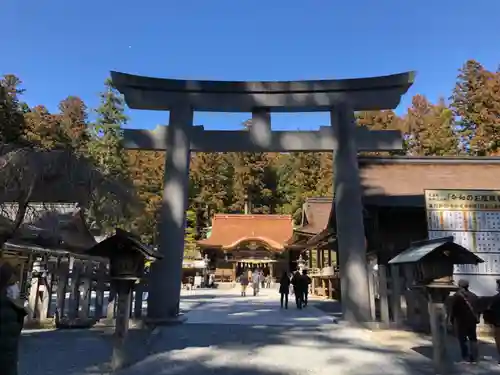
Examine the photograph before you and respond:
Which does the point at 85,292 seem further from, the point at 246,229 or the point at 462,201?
the point at 246,229

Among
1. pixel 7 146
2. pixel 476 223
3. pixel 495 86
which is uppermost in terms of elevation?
pixel 495 86

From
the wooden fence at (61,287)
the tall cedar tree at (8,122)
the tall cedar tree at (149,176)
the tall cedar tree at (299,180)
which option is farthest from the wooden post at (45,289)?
the tall cedar tree at (299,180)

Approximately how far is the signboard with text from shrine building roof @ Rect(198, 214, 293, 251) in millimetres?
24700

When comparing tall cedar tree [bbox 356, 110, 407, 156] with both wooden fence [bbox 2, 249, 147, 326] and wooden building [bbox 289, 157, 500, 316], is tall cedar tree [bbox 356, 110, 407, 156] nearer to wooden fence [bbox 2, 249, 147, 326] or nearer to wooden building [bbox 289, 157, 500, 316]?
wooden building [bbox 289, 157, 500, 316]

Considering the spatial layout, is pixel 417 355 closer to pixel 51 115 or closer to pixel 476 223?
pixel 476 223

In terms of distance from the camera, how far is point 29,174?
6734mm

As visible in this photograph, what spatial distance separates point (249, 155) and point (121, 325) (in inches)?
1614

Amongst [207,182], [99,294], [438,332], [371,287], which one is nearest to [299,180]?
[207,182]

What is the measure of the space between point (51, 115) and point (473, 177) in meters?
41.4

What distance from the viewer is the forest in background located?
31828 mm

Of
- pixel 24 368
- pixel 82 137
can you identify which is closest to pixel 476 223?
pixel 24 368

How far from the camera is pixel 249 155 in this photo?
4644 centimetres

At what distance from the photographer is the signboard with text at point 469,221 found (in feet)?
29.3

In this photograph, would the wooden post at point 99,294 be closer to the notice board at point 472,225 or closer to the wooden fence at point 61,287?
the wooden fence at point 61,287
